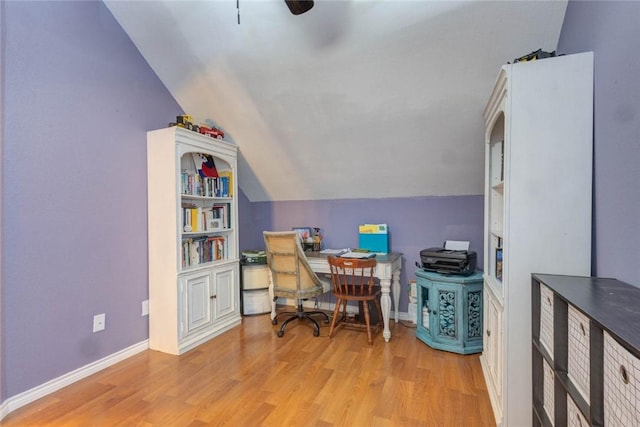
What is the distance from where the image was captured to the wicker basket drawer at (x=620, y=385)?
69 cm

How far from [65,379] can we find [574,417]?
2808 millimetres

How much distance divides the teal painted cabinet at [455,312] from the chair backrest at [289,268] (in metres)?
1.03

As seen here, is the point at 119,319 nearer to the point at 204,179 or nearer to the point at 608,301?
the point at 204,179

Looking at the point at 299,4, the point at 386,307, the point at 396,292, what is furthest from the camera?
the point at 396,292

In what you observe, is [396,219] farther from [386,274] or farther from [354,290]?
[354,290]

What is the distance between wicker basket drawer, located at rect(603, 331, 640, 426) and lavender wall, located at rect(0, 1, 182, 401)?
2.78 meters

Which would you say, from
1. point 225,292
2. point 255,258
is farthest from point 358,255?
point 225,292

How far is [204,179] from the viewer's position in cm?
300

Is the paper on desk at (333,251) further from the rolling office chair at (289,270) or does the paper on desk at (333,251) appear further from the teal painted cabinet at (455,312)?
the teal painted cabinet at (455,312)

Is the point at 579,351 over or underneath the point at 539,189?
underneath

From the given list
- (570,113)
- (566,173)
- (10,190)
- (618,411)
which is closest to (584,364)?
(618,411)

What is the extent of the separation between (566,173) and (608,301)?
684mm

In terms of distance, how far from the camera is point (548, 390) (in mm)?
1271

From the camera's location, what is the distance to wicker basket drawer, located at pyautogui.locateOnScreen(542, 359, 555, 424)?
1219mm
